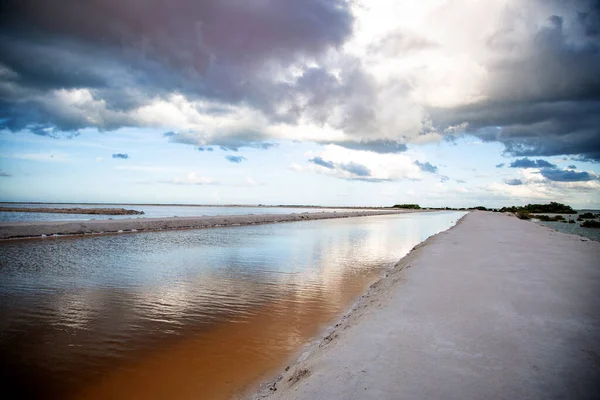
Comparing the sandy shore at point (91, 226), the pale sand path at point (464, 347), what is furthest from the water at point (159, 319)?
the sandy shore at point (91, 226)

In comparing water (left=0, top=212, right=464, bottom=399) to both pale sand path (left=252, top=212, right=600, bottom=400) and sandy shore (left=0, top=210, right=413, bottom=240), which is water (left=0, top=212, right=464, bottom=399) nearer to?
pale sand path (left=252, top=212, right=600, bottom=400)

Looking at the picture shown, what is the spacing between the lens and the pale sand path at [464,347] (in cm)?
393

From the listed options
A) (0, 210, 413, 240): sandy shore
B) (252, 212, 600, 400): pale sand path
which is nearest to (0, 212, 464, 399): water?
(252, 212, 600, 400): pale sand path

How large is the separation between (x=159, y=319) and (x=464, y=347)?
683cm

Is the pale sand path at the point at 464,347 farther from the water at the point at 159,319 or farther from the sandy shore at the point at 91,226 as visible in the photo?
the sandy shore at the point at 91,226

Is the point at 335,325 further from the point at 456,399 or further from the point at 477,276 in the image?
the point at 477,276

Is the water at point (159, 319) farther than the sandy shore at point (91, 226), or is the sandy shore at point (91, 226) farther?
the sandy shore at point (91, 226)

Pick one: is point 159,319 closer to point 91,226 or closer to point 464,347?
point 464,347

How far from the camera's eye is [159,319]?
8.34m

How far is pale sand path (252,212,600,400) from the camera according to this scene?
393cm

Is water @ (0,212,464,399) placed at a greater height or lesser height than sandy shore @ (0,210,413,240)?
lesser

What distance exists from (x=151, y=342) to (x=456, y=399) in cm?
585

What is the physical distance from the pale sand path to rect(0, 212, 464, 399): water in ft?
4.69

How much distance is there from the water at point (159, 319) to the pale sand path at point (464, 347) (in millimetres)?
1429
